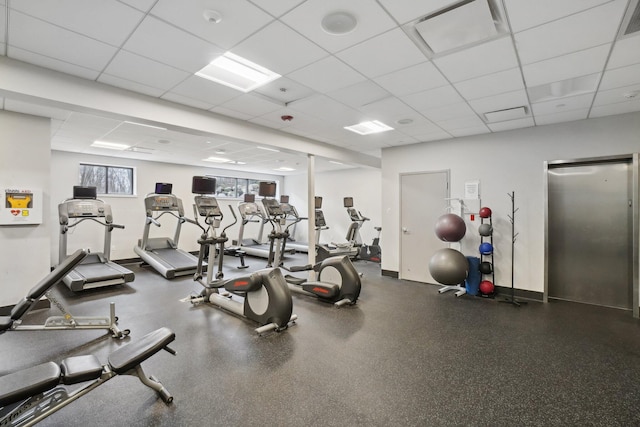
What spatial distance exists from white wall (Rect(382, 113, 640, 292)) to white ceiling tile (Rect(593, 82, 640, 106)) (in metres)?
0.73

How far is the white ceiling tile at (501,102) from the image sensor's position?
11.3 ft

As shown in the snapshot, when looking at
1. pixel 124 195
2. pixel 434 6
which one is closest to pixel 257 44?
pixel 434 6

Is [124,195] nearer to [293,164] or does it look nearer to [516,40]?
[293,164]

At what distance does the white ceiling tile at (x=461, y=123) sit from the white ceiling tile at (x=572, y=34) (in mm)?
1733

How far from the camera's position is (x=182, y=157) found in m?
7.48

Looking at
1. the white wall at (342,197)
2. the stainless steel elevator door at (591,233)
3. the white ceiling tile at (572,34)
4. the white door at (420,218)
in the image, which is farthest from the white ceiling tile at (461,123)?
the white wall at (342,197)

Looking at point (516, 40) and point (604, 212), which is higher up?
point (516, 40)

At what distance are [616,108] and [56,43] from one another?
19.8 feet

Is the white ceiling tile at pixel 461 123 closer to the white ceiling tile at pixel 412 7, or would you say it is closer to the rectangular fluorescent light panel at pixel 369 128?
the rectangular fluorescent light panel at pixel 369 128

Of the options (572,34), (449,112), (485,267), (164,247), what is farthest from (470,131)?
(164,247)

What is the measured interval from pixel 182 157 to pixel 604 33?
7637 mm

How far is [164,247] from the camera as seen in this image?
7336 mm

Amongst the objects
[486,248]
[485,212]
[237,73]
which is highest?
[237,73]

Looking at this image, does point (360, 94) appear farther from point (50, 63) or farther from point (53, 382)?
point (53, 382)
